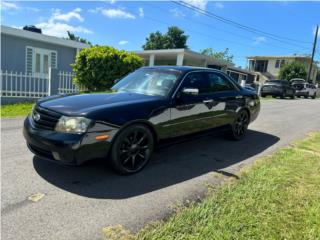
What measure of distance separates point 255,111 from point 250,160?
2.23m

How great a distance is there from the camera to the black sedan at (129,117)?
3469 mm

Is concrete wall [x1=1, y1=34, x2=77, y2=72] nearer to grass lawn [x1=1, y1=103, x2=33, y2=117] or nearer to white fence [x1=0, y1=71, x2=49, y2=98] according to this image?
white fence [x1=0, y1=71, x2=49, y2=98]

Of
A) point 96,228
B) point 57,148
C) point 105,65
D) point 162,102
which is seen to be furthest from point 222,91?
point 105,65

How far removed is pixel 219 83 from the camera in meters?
5.74

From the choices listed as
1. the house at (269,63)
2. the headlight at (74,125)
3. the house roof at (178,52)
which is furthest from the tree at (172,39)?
the headlight at (74,125)

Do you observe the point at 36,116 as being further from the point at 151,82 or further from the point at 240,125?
the point at 240,125

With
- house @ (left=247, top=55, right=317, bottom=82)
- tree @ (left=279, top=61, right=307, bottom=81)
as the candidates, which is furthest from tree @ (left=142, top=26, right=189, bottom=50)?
tree @ (left=279, top=61, right=307, bottom=81)

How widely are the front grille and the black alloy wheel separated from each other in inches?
154

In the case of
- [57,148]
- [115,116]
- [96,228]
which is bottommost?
[96,228]

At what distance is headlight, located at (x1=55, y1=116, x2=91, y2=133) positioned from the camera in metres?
3.44

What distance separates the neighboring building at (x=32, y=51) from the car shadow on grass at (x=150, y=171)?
39.2ft

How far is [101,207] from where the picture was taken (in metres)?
3.10

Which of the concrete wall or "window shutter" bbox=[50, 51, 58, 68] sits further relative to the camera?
"window shutter" bbox=[50, 51, 58, 68]

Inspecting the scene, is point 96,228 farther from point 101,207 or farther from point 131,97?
point 131,97
